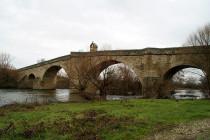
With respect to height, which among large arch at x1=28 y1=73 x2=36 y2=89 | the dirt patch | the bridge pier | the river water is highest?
large arch at x1=28 y1=73 x2=36 y2=89

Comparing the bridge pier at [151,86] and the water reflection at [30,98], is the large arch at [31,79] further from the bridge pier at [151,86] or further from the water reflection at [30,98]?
the bridge pier at [151,86]

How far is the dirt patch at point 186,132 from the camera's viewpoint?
8.81 metres

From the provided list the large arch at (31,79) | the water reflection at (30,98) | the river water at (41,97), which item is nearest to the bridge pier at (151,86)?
the river water at (41,97)

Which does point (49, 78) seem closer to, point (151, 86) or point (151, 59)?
point (151, 59)

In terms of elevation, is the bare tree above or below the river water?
above

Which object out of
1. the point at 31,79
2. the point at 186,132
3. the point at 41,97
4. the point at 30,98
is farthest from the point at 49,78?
the point at 186,132

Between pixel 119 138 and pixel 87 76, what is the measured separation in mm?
21780

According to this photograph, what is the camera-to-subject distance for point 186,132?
31.4ft

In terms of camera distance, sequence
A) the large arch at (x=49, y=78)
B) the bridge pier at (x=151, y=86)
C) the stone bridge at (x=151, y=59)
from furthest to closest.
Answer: the large arch at (x=49, y=78) < the stone bridge at (x=151, y=59) < the bridge pier at (x=151, y=86)

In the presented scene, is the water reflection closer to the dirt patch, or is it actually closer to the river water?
the river water

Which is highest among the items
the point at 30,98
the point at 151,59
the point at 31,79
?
the point at 151,59

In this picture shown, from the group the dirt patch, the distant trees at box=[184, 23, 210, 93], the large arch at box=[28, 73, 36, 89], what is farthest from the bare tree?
the large arch at box=[28, 73, 36, 89]

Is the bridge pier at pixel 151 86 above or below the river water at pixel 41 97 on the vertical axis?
above

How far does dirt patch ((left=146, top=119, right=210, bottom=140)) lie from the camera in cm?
881
